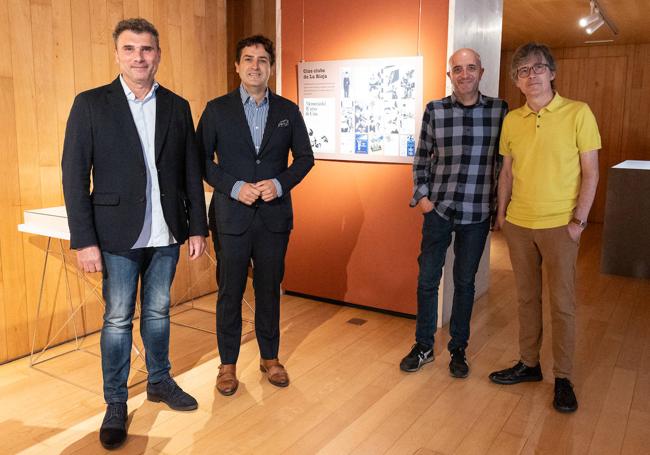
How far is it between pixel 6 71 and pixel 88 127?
122 centimetres

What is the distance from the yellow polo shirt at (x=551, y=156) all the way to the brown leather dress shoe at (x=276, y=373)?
1382 mm

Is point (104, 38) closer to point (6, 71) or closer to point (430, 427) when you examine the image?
point (6, 71)

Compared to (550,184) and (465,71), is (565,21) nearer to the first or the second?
(465,71)

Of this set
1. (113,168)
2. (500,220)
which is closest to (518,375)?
(500,220)

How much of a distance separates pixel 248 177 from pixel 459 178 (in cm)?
104

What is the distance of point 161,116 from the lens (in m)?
2.53

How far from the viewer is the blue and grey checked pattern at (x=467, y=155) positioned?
300cm

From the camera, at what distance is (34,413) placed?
9.05 ft

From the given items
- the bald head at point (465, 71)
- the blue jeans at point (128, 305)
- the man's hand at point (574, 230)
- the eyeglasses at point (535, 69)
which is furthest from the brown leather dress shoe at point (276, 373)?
the eyeglasses at point (535, 69)

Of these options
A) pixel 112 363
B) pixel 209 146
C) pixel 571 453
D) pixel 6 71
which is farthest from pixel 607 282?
pixel 6 71

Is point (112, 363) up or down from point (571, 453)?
up

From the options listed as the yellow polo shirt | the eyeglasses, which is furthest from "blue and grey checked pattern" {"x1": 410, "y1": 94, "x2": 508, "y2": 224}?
the eyeglasses

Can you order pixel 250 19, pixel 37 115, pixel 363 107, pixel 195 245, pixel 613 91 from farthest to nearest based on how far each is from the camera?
pixel 613 91
pixel 250 19
pixel 363 107
pixel 37 115
pixel 195 245

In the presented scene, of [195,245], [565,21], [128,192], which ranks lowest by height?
[195,245]
